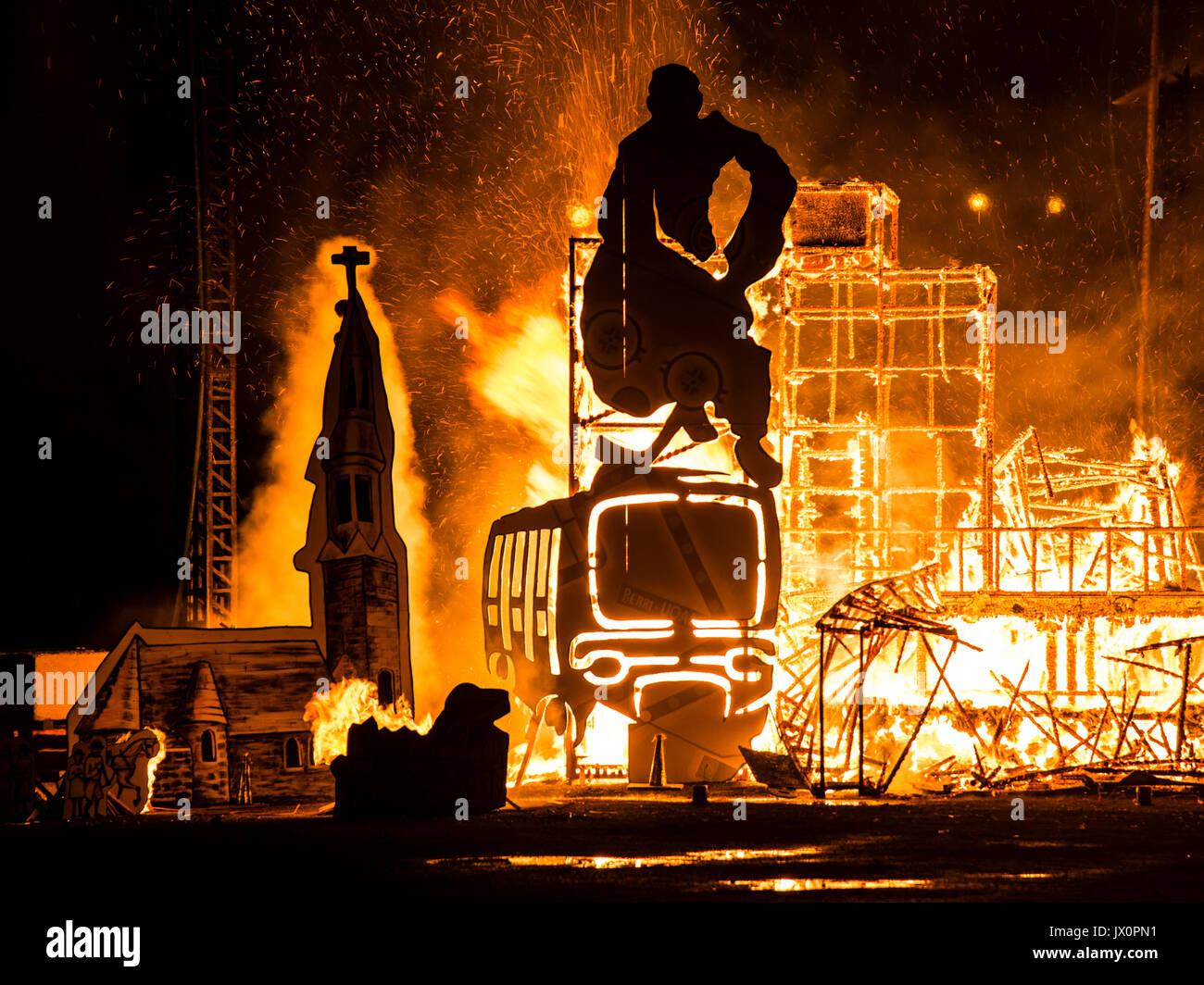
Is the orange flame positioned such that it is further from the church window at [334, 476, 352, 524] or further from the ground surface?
the church window at [334, 476, 352, 524]

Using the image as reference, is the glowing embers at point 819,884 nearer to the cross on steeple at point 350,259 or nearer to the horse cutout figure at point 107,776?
the horse cutout figure at point 107,776

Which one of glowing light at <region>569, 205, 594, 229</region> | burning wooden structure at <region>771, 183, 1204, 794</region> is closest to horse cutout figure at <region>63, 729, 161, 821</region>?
burning wooden structure at <region>771, 183, 1204, 794</region>

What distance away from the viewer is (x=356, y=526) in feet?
87.7

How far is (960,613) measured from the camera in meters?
30.0

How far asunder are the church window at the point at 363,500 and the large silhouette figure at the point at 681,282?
13.8 ft

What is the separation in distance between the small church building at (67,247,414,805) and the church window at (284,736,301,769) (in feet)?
0.05

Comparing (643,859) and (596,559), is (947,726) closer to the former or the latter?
(596,559)

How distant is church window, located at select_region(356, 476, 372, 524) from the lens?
2680cm

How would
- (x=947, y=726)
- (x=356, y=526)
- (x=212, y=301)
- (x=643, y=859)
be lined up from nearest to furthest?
(x=643, y=859)
(x=356, y=526)
(x=947, y=726)
(x=212, y=301)

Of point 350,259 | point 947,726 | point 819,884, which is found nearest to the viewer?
point 819,884

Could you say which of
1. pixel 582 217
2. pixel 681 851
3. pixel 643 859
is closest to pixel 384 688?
pixel 681 851

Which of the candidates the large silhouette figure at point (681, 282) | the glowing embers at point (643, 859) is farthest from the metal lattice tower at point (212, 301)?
the glowing embers at point (643, 859)

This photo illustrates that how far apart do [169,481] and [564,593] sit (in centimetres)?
1431

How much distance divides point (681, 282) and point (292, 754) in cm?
1009
